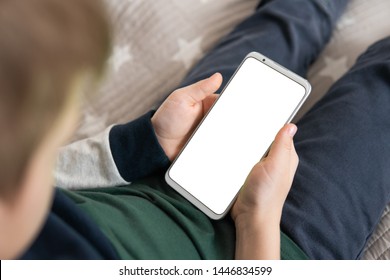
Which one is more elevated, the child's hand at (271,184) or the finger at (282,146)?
the finger at (282,146)

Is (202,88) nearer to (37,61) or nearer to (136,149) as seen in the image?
(136,149)

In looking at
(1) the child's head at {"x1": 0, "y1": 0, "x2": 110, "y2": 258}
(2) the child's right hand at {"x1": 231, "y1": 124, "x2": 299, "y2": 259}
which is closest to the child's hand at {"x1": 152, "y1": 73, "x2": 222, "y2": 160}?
(2) the child's right hand at {"x1": 231, "y1": 124, "x2": 299, "y2": 259}

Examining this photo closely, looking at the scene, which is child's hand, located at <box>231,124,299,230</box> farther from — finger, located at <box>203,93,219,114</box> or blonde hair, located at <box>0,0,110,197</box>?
blonde hair, located at <box>0,0,110,197</box>

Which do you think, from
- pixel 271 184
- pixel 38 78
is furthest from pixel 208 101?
pixel 38 78

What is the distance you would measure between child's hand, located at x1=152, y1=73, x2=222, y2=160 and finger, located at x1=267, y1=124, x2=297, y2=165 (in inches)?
4.1

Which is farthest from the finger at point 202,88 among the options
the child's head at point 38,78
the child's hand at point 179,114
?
the child's head at point 38,78

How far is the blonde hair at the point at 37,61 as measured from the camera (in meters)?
0.21

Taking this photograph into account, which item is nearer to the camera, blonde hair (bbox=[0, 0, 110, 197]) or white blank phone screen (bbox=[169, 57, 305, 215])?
blonde hair (bbox=[0, 0, 110, 197])

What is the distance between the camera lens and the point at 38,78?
8.8 inches

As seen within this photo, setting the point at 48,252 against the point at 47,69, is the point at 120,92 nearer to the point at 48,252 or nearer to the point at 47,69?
the point at 48,252

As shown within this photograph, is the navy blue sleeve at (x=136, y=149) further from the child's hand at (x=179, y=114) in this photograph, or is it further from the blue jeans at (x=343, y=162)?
the blue jeans at (x=343, y=162)

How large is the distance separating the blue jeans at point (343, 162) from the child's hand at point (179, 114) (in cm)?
8

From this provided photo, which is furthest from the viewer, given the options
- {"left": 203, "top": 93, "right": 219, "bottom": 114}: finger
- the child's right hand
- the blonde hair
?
{"left": 203, "top": 93, "right": 219, "bottom": 114}: finger

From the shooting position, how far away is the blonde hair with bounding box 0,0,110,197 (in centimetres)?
21
